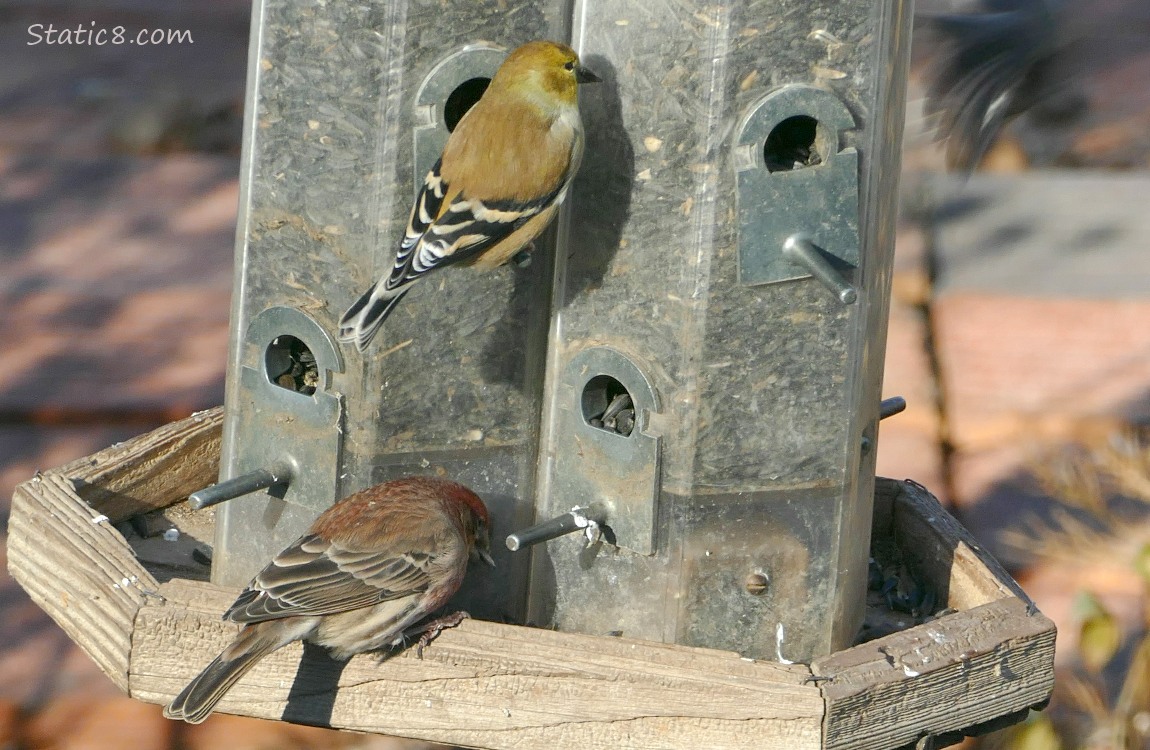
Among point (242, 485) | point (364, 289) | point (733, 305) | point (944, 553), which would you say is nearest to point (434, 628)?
point (242, 485)

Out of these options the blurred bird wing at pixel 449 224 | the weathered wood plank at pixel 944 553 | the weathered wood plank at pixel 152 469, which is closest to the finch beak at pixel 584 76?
the blurred bird wing at pixel 449 224

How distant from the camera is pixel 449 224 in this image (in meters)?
3.35

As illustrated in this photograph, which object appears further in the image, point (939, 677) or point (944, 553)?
point (944, 553)

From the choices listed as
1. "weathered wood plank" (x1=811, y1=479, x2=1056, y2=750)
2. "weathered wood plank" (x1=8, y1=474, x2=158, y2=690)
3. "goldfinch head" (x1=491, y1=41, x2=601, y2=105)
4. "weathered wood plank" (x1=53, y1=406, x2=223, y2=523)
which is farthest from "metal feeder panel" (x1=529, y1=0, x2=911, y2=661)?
"weathered wood plank" (x1=53, y1=406, x2=223, y2=523)

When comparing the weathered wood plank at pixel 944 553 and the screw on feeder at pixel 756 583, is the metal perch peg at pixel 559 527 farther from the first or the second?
the weathered wood plank at pixel 944 553

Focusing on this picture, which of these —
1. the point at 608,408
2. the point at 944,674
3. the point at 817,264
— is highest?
the point at 817,264

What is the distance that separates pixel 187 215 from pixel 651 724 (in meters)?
6.44

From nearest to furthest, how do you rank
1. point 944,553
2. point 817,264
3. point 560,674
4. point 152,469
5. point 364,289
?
point 560,674 → point 817,264 → point 364,289 → point 944,553 → point 152,469

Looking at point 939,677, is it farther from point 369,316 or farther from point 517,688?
point 369,316

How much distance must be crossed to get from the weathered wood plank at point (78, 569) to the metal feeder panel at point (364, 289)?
36cm

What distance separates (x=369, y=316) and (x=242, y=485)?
57 centimetres

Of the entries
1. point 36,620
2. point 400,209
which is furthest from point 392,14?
point 36,620

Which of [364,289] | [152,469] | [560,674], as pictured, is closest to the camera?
[560,674]

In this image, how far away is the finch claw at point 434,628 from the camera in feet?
10.7
